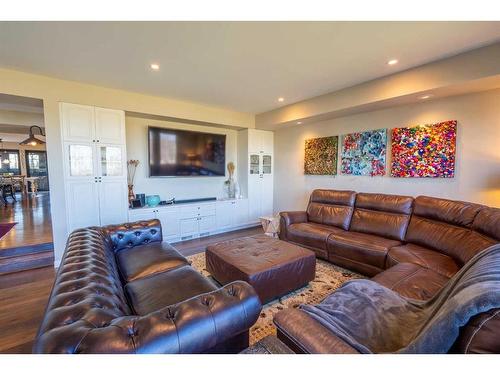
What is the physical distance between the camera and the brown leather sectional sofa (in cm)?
98

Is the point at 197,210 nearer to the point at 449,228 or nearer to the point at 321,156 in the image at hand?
the point at 321,156

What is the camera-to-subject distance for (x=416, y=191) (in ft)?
10.4

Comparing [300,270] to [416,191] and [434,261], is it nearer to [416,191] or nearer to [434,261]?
[434,261]

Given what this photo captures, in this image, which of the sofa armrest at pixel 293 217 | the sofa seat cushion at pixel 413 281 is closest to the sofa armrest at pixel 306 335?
the sofa seat cushion at pixel 413 281

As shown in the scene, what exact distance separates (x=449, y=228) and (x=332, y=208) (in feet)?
4.69

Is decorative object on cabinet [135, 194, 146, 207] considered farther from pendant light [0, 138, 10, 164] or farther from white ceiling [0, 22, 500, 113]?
pendant light [0, 138, 10, 164]

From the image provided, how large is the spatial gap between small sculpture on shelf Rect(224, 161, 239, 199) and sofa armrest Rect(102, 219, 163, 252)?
8.31ft

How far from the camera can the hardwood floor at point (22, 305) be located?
1710 mm

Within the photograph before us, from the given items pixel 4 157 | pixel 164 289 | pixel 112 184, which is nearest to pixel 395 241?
A: pixel 164 289

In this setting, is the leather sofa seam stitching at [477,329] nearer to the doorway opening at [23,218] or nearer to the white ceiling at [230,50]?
the white ceiling at [230,50]

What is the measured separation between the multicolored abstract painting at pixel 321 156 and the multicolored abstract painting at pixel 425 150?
0.97 m

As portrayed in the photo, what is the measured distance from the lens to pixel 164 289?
5.33ft
